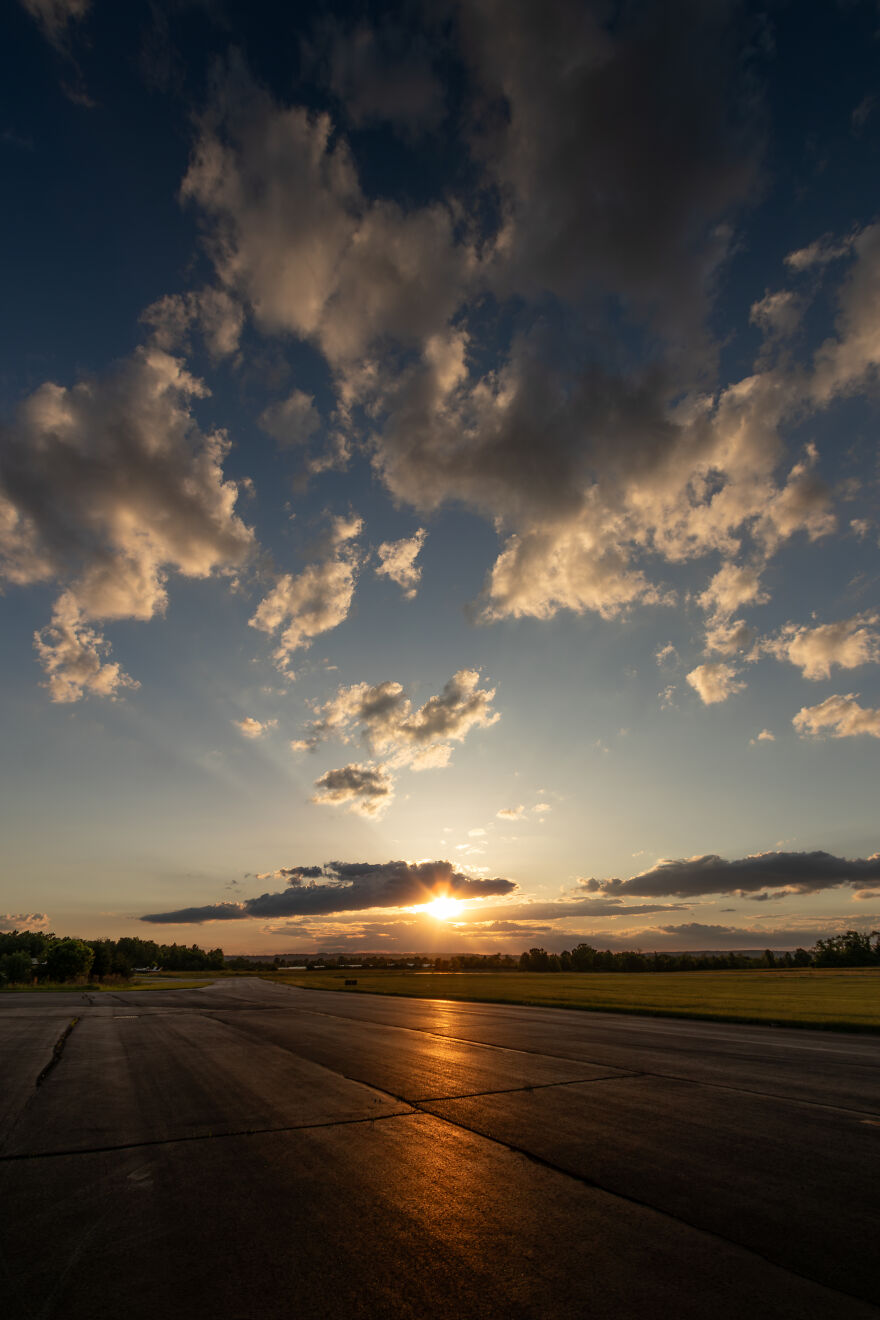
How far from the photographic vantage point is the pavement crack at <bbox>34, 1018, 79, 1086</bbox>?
506 inches

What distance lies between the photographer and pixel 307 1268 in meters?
4.58

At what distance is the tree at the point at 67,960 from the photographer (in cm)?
8600

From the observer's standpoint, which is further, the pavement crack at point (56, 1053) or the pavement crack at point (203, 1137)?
the pavement crack at point (56, 1053)

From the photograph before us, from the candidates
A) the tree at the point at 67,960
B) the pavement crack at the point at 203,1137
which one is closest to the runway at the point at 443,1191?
the pavement crack at the point at 203,1137

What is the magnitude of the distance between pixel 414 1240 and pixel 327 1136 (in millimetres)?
3602

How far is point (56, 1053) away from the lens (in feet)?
53.8

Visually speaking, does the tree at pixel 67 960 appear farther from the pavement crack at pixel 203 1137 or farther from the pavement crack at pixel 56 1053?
the pavement crack at pixel 203 1137

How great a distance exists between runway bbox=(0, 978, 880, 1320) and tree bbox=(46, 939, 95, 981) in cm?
8969

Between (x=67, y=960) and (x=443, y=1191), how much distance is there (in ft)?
336

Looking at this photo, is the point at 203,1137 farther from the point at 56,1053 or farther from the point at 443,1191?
the point at 56,1053

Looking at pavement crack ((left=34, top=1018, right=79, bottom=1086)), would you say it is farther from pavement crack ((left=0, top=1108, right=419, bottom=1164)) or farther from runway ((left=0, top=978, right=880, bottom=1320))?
pavement crack ((left=0, top=1108, right=419, bottom=1164))

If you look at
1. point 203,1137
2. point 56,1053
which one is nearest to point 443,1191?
point 203,1137

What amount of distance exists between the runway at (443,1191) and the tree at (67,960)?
8969 cm

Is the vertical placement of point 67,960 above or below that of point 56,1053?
below
